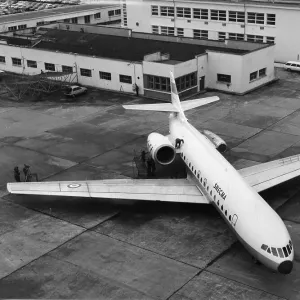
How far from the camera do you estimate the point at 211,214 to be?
3381 cm

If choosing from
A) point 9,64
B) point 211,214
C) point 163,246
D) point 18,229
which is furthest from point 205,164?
point 9,64

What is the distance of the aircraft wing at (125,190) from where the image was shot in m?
33.3

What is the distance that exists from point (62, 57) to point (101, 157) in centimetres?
2496

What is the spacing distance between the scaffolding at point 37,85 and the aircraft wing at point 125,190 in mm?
27260

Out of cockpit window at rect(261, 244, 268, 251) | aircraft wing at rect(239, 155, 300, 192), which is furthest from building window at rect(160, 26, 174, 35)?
cockpit window at rect(261, 244, 268, 251)

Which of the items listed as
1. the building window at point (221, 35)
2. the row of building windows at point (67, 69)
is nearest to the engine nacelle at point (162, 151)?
the row of building windows at point (67, 69)

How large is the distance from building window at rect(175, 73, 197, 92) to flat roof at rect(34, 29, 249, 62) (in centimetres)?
Answer: 343

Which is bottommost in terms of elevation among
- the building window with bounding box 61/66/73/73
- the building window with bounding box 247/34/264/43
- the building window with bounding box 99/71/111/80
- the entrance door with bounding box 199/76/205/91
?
the entrance door with bounding box 199/76/205/91

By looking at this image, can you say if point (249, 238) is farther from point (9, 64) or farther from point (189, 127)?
point (9, 64)

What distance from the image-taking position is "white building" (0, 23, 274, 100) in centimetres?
5903

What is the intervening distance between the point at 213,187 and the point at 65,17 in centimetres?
7202

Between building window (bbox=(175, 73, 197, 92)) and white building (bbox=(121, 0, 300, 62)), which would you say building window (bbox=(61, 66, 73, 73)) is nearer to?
building window (bbox=(175, 73, 197, 92))

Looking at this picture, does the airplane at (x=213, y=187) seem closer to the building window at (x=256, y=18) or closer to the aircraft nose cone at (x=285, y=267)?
the aircraft nose cone at (x=285, y=267)

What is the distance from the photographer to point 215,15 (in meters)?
75.2
